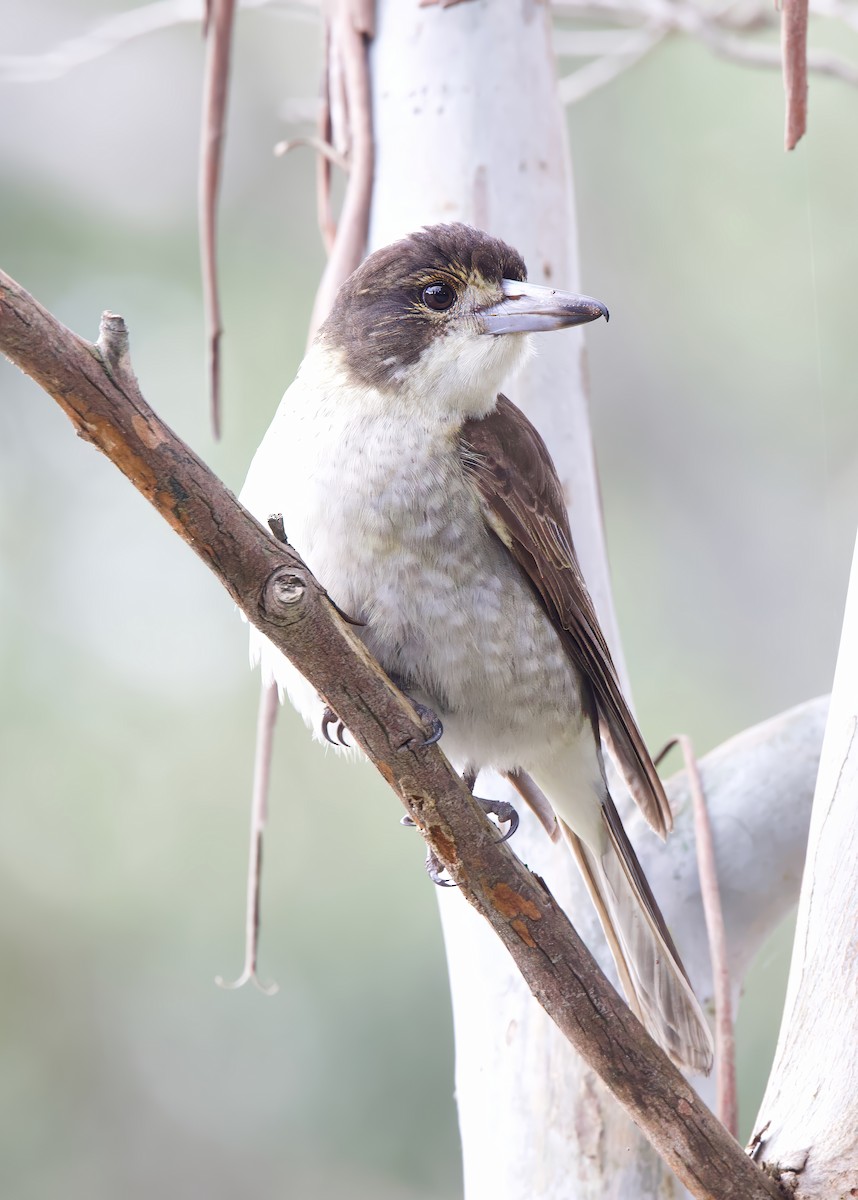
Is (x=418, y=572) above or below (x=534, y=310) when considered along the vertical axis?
below

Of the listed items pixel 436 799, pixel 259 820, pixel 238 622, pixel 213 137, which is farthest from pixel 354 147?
pixel 238 622

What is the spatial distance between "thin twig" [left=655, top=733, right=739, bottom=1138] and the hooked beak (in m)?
0.66

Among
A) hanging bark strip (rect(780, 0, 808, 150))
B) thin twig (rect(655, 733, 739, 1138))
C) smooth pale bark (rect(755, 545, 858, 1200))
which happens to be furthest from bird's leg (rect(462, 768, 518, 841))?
hanging bark strip (rect(780, 0, 808, 150))

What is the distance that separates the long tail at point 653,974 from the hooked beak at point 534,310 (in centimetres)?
70

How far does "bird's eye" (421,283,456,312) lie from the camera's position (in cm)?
172

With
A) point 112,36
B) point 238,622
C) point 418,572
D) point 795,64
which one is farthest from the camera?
point 238,622

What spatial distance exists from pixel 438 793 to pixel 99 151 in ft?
15.9

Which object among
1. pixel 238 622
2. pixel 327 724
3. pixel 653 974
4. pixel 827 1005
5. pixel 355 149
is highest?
pixel 238 622

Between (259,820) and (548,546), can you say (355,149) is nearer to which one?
(548,546)

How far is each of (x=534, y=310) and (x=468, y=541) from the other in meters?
0.32

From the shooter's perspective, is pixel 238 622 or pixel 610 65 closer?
pixel 610 65

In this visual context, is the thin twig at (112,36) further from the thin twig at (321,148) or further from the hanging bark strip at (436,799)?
the hanging bark strip at (436,799)

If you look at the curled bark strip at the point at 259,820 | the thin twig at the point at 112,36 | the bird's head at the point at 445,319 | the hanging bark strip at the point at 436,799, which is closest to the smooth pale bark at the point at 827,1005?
the hanging bark strip at the point at 436,799

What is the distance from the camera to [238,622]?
4688 mm
